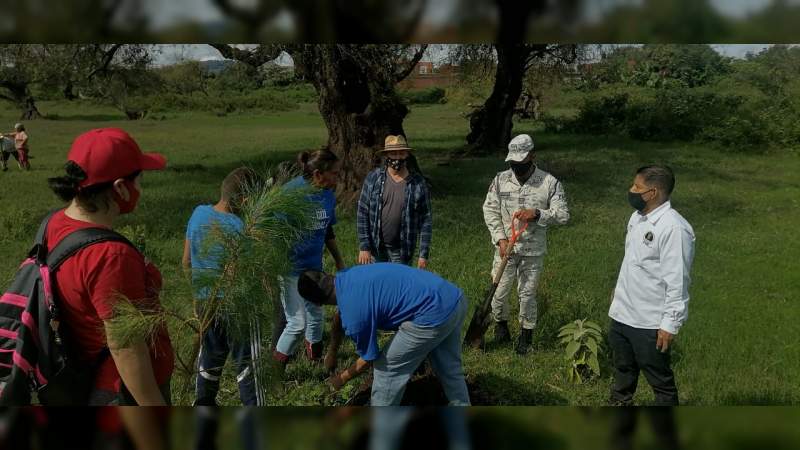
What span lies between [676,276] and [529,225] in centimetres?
150

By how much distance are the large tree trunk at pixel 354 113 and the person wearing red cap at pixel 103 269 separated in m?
5.77

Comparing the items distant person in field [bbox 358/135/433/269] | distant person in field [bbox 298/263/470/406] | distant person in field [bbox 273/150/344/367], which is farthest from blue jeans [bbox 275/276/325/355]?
distant person in field [bbox 298/263/470/406]

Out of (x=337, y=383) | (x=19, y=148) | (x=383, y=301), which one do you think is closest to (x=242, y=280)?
(x=383, y=301)

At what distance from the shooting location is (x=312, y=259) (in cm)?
370

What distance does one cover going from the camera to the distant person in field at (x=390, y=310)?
8.71ft

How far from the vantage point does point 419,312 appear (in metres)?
2.73

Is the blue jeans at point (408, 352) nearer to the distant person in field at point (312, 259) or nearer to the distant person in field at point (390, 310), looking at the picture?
the distant person in field at point (390, 310)

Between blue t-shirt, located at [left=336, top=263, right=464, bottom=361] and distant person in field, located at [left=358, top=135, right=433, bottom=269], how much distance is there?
132cm

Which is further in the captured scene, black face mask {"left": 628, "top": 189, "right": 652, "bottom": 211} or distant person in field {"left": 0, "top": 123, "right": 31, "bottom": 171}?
distant person in field {"left": 0, "top": 123, "right": 31, "bottom": 171}

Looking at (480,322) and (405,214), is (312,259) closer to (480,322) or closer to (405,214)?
(405,214)

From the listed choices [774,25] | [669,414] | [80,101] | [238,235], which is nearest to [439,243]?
[238,235]

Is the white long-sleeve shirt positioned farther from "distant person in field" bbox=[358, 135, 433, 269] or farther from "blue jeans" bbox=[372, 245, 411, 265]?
"blue jeans" bbox=[372, 245, 411, 265]

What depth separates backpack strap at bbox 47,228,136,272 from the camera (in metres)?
1.55

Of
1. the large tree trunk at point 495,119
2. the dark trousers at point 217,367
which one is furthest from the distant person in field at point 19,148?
the dark trousers at point 217,367
